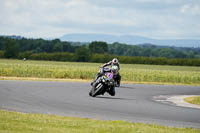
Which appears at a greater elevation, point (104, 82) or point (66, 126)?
point (104, 82)

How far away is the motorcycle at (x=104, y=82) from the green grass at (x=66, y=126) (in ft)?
25.9

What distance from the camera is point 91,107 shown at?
1791cm

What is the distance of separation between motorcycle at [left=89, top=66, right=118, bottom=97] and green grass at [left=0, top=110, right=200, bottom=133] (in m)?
7.88

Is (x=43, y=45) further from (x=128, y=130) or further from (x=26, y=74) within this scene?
(x=128, y=130)

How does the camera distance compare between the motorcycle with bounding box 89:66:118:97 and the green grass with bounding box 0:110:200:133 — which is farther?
the motorcycle with bounding box 89:66:118:97

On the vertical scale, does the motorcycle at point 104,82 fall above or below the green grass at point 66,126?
above

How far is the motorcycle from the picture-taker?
71.1 ft

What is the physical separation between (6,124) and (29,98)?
29.1 feet

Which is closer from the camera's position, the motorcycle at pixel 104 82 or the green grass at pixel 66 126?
the green grass at pixel 66 126

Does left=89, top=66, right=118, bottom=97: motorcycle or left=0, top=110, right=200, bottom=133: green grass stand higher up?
left=89, top=66, right=118, bottom=97: motorcycle

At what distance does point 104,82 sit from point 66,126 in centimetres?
995

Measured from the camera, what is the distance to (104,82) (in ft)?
71.5

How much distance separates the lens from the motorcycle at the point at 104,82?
21.7m

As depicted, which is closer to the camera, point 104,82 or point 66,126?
point 66,126
